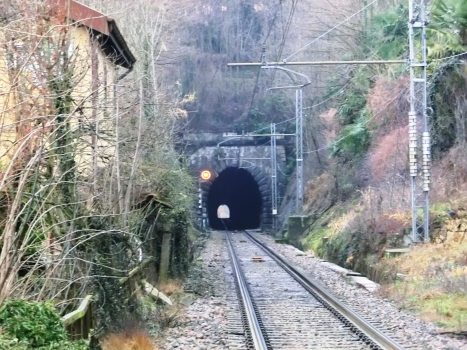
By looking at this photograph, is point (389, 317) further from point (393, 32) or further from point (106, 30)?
point (393, 32)

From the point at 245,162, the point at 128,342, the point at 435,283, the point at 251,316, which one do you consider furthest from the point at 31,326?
the point at 245,162

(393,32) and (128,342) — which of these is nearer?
(128,342)

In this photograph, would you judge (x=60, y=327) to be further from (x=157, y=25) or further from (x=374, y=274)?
(x=157, y=25)

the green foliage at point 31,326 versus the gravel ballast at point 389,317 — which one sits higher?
the green foliage at point 31,326

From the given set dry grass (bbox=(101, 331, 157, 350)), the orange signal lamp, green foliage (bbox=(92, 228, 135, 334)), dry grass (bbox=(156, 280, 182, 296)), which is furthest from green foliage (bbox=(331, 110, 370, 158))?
dry grass (bbox=(101, 331, 157, 350))

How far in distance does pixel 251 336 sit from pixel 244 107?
48.2m

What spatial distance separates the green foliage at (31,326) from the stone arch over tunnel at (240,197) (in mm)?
47305

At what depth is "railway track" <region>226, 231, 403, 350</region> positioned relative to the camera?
10.8 m

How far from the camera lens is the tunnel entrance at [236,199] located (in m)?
60.6

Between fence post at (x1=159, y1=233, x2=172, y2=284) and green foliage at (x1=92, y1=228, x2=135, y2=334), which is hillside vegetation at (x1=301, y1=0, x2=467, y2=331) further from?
green foliage at (x1=92, y1=228, x2=135, y2=334)

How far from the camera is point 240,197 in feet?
214

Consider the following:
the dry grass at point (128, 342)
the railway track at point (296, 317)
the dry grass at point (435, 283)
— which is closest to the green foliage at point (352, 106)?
the railway track at point (296, 317)

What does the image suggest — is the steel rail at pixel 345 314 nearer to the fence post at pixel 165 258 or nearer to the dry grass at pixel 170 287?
the dry grass at pixel 170 287

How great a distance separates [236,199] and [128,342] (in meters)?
56.3
